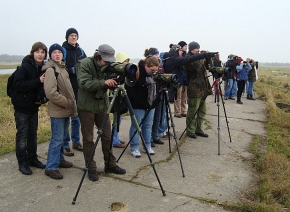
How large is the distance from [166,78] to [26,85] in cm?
191

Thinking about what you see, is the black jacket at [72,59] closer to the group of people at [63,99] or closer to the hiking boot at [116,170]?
the group of people at [63,99]

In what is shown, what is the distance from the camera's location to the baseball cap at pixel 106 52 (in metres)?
3.46

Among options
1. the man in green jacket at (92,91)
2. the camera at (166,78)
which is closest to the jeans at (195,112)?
the camera at (166,78)

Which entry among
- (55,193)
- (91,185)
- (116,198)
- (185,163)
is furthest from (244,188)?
(55,193)

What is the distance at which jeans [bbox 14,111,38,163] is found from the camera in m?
3.81

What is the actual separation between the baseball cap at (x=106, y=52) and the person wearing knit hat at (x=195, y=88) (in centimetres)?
256

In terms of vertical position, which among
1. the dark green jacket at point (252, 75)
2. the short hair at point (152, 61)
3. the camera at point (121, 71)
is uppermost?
the short hair at point (152, 61)

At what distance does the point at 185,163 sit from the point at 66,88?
2184 mm

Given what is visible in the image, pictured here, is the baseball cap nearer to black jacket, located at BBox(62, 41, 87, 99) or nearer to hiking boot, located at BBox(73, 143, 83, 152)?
black jacket, located at BBox(62, 41, 87, 99)

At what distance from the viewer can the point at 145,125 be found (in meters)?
4.72

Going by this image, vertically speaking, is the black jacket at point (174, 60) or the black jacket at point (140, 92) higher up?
the black jacket at point (174, 60)

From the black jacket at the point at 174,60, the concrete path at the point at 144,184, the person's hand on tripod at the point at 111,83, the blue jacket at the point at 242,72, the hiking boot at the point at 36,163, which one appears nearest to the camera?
the concrete path at the point at 144,184

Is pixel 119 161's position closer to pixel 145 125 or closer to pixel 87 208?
pixel 145 125

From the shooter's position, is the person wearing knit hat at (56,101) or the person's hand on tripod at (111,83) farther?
the person wearing knit hat at (56,101)
